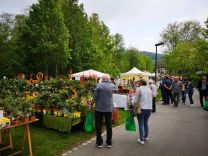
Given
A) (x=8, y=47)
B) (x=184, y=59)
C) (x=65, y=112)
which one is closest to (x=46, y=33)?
(x=8, y=47)

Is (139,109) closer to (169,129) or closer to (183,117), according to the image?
(169,129)

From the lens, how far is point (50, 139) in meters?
9.48

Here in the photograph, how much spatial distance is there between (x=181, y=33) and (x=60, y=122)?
59.4 metres

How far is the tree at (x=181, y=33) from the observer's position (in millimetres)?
64625

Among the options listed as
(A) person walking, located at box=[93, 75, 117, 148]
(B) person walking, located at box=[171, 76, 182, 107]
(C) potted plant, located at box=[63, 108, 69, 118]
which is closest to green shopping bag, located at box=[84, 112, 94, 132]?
(C) potted plant, located at box=[63, 108, 69, 118]

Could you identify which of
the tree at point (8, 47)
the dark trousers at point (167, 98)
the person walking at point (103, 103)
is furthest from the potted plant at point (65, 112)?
the tree at point (8, 47)

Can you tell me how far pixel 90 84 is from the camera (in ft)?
49.9

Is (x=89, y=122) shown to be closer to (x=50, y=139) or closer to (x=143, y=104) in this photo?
(x=50, y=139)

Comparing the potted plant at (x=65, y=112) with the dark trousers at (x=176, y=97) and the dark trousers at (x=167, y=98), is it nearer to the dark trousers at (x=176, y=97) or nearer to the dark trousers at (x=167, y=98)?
the dark trousers at (x=176, y=97)

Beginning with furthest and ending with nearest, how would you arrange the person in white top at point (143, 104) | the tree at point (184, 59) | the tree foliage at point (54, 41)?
the tree at point (184, 59) < the tree foliage at point (54, 41) < the person in white top at point (143, 104)

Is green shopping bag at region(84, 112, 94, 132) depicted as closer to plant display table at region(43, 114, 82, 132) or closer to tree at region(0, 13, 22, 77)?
plant display table at region(43, 114, 82, 132)

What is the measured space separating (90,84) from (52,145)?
671 centimetres

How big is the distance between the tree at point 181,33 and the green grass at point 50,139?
5746 cm

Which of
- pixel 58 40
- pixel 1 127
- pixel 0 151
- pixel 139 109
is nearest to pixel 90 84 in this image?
pixel 139 109
